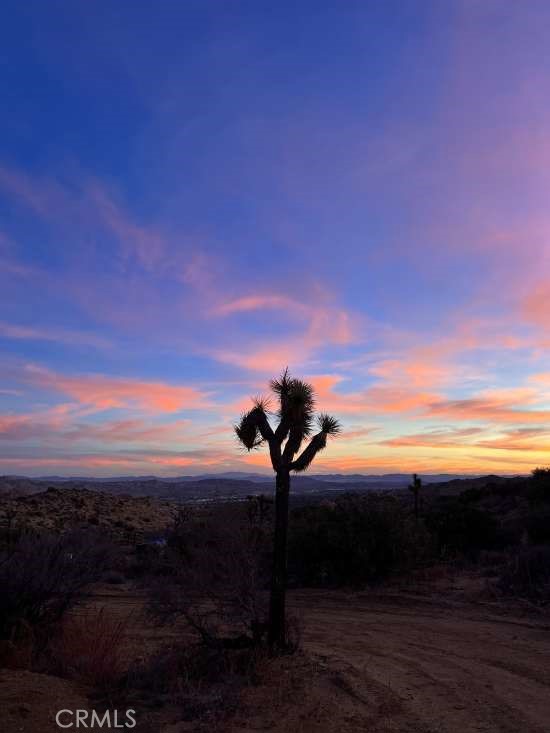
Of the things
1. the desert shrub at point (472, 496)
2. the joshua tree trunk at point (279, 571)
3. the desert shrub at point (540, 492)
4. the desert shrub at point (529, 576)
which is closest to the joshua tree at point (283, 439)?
the joshua tree trunk at point (279, 571)

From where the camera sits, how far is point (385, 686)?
349 inches

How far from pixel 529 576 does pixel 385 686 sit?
9423 mm

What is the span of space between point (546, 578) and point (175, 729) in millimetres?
12481

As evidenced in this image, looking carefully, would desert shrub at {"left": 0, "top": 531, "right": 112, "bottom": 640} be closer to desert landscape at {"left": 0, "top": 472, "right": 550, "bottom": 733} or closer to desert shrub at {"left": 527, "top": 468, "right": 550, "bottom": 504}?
desert landscape at {"left": 0, "top": 472, "right": 550, "bottom": 733}

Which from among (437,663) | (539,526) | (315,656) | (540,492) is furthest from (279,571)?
(540,492)

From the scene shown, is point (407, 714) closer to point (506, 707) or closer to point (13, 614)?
point (506, 707)

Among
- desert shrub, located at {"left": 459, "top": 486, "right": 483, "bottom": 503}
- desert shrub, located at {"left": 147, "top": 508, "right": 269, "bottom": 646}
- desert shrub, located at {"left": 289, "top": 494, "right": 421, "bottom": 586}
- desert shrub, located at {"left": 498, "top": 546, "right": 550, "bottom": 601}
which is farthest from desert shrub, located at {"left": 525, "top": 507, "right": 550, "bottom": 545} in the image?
desert shrub, located at {"left": 459, "top": 486, "right": 483, "bottom": 503}

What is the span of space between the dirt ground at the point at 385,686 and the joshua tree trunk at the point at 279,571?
504 mm

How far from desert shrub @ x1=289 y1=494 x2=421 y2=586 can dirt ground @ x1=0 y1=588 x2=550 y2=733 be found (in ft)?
18.9

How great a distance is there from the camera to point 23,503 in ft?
158

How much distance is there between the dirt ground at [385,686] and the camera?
7250 millimetres

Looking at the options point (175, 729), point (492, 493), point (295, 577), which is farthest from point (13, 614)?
point (492, 493)

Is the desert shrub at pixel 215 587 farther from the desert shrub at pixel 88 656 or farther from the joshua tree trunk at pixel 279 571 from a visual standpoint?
the desert shrub at pixel 88 656

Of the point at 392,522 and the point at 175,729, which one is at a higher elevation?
the point at 392,522
